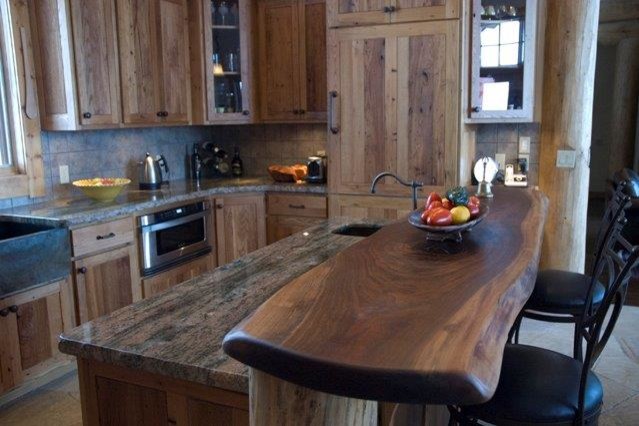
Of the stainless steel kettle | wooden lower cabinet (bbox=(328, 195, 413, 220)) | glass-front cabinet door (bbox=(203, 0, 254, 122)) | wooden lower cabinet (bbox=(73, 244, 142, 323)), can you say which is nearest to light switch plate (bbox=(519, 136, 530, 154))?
wooden lower cabinet (bbox=(328, 195, 413, 220))

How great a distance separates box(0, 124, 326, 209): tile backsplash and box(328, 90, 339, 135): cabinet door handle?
0.70m

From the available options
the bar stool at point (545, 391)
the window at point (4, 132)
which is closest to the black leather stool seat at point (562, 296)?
the bar stool at point (545, 391)

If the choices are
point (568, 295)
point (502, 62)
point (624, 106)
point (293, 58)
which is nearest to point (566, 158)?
point (502, 62)

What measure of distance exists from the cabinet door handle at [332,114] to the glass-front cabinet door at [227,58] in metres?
0.83

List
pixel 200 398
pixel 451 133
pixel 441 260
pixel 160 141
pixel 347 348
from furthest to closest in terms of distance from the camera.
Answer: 1. pixel 160 141
2. pixel 451 133
3. pixel 441 260
4. pixel 200 398
5. pixel 347 348

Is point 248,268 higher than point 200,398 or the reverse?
higher

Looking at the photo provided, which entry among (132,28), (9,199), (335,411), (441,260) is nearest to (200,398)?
(335,411)

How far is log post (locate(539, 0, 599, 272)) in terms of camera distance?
3826mm

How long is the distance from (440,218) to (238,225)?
274cm

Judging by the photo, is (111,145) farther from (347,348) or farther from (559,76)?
(347,348)

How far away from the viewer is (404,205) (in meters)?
4.01

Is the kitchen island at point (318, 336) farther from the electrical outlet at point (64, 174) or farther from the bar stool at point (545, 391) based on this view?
the electrical outlet at point (64, 174)

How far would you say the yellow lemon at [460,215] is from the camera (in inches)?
73.3

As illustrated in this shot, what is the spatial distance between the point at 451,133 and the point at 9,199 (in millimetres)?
2816
